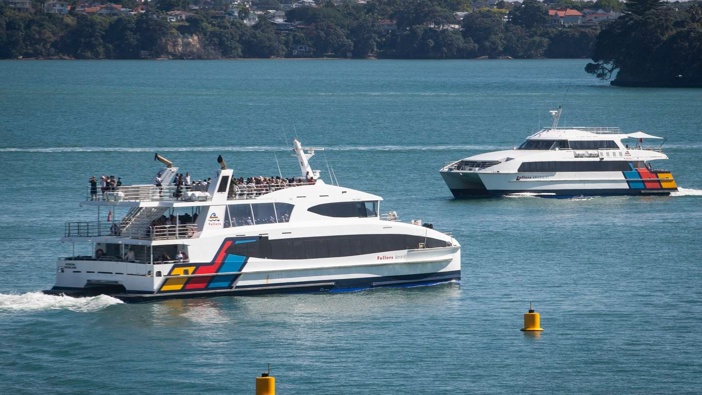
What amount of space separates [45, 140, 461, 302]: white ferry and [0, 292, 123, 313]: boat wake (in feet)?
1.46

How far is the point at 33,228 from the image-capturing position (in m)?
70.5

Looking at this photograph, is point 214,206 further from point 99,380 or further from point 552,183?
point 552,183

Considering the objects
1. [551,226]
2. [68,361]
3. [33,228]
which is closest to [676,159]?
[551,226]

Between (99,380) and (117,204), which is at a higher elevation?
(117,204)

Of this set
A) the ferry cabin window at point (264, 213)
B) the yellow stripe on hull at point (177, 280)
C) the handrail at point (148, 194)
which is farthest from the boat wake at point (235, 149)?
the yellow stripe on hull at point (177, 280)

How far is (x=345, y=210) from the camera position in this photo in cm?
5759

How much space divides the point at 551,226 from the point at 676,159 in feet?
123

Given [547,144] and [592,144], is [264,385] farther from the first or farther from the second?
[592,144]

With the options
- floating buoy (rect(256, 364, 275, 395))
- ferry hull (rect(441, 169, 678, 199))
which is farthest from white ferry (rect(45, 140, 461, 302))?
ferry hull (rect(441, 169, 678, 199))

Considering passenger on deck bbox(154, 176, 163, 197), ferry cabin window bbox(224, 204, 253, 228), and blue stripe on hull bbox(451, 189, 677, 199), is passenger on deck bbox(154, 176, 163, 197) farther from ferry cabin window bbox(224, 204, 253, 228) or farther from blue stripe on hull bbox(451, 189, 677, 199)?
blue stripe on hull bbox(451, 189, 677, 199)

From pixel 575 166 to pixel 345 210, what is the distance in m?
33.3

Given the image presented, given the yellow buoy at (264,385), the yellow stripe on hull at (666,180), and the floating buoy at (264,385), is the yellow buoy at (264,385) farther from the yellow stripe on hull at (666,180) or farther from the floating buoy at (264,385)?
the yellow stripe on hull at (666,180)

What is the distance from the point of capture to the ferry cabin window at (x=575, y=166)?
8738 cm

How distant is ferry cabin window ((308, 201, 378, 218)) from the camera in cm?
5700
